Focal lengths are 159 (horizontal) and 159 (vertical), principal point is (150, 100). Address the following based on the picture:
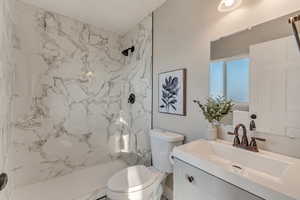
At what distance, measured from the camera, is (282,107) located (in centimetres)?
103

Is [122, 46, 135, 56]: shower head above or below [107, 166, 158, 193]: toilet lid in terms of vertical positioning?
above

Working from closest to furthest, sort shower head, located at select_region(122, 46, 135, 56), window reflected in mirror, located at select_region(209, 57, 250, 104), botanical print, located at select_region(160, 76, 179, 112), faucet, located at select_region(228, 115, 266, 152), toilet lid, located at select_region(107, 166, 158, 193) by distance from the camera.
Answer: faucet, located at select_region(228, 115, 266, 152)
window reflected in mirror, located at select_region(209, 57, 250, 104)
toilet lid, located at select_region(107, 166, 158, 193)
botanical print, located at select_region(160, 76, 179, 112)
shower head, located at select_region(122, 46, 135, 56)

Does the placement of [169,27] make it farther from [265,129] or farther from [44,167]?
[44,167]

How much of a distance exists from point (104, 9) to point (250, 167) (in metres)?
2.31

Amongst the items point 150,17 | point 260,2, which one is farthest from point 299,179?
point 150,17

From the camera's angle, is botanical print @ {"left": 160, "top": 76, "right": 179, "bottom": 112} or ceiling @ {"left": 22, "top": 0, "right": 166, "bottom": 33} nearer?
botanical print @ {"left": 160, "top": 76, "right": 179, "bottom": 112}

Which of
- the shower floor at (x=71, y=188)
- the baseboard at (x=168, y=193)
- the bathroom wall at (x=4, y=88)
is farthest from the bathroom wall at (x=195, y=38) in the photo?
the bathroom wall at (x=4, y=88)

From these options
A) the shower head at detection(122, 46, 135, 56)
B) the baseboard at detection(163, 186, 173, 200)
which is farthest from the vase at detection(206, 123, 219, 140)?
the shower head at detection(122, 46, 135, 56)

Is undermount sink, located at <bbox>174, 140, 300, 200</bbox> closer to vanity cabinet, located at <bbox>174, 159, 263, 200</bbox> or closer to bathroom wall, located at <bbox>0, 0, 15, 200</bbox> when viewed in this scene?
vanity cabinet, located at <bbox>174, 159, 263, 200</bbox>

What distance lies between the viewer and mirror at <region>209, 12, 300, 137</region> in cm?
99

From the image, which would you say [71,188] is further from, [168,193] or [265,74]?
Result: [265,74]

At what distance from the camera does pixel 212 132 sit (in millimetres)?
1343

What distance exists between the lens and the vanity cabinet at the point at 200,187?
798 millimetres

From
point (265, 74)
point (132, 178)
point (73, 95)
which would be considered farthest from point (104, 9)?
point (132, 178)
